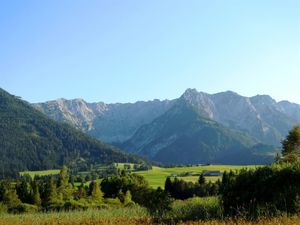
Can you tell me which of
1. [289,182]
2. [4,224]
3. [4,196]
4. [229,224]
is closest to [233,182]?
[289,182]

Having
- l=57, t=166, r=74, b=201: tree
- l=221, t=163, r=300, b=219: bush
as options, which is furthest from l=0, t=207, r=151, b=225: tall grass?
l=57, t=166, r=74, b=201: tree

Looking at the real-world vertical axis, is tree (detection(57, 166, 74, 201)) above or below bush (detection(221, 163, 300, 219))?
below

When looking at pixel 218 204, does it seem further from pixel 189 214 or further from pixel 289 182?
pixel 289 182

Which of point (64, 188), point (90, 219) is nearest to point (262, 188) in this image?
point (90, 219)

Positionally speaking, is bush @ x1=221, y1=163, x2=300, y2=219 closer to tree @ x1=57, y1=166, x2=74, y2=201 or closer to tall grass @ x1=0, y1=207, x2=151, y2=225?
tall grass @ x1=0, y1=207, x2=151, y2=225

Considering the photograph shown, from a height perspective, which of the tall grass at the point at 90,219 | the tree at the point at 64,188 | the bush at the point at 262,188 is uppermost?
the bush at the point at 262,188

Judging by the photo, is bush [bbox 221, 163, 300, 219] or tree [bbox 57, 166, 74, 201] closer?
bush [bbox 221, 163, 300, 219]

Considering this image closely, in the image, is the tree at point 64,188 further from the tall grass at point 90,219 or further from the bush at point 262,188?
the bush at point 262,188

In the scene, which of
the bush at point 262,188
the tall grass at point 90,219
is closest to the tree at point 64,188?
the tall grass at point 90,219

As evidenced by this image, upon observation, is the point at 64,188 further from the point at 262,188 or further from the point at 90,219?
the point at 262,188

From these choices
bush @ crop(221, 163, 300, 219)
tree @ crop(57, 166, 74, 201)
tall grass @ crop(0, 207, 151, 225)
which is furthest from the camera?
tree @ crop(57, 166, 74, 201)

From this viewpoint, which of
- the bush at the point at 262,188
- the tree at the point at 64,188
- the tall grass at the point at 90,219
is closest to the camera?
the bush at the point at 262,188

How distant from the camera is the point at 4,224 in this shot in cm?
2114

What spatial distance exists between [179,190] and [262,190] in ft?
327
